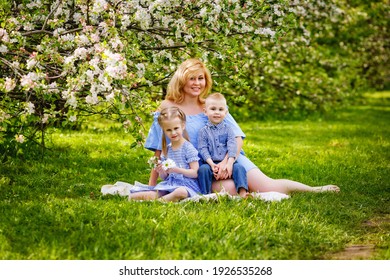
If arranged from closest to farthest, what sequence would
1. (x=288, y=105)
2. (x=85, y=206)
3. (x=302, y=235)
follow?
(x=302, y=235) < (x=85, y=206) < (x=288, y=105)

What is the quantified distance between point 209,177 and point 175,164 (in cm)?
34

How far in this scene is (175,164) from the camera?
244 inches

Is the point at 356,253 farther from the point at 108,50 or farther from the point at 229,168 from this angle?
the point at 108,50

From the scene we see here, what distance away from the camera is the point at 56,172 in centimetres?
744

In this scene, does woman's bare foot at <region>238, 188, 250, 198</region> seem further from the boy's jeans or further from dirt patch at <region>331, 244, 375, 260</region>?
dirt patch at <region>331, 244, 375, 260</region>

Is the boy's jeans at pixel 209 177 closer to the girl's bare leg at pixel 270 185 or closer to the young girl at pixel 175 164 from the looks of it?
the young girl at pixel 175 164

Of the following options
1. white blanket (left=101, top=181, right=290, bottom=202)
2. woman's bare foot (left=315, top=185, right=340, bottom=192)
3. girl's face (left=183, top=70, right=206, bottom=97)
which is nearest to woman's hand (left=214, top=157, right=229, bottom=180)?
white blanket (left=101, top=181, right=290, bottom=202)

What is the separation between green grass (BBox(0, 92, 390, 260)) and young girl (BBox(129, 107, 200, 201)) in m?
0.32

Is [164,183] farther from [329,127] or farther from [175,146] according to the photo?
[329,127]

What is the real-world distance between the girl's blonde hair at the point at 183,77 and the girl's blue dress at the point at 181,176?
1.90ft

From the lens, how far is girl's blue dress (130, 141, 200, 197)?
616 centimetres
